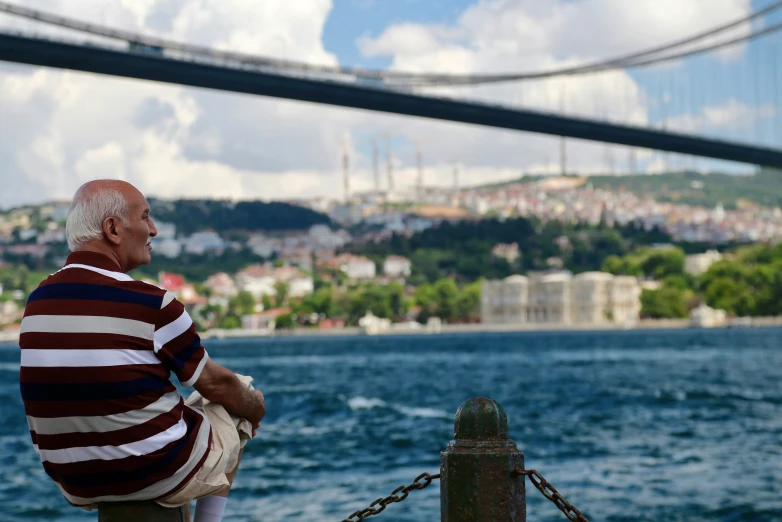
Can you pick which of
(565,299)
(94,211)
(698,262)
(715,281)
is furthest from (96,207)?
(698,262)

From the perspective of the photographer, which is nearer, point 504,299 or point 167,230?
point 504,299

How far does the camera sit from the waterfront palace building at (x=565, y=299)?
90.9m

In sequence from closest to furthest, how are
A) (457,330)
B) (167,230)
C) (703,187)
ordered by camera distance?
(167,230) → (457,330) → (703,187)

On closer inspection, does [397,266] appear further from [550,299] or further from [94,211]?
[94,211]

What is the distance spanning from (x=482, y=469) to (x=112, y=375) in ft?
2.03

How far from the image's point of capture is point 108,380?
1715 millimetres

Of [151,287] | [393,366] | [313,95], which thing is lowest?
[393,366]

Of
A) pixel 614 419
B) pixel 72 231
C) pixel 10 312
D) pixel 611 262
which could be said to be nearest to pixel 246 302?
pixel 10 312

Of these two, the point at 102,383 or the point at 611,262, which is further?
the point at 611,262

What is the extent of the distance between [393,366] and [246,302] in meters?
→ 59.3

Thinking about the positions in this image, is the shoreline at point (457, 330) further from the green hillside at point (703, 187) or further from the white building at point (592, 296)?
the green hillside at point (703, 187)

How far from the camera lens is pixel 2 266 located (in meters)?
75.9

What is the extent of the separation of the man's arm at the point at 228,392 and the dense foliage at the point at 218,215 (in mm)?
87865

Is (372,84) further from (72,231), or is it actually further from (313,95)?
(72,231)
